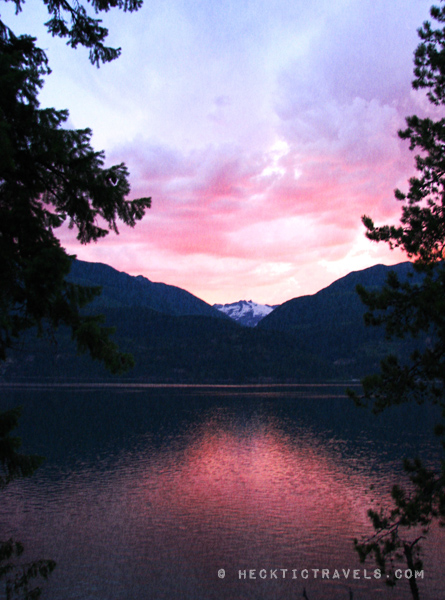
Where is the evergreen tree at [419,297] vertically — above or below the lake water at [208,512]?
above

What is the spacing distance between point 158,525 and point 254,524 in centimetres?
743

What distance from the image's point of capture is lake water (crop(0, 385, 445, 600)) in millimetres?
25250

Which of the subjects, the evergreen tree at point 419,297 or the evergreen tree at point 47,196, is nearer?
the evergreen tree at point 47,196

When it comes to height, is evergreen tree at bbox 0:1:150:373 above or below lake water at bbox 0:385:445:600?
above

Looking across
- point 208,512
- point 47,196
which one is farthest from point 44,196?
point 208,512

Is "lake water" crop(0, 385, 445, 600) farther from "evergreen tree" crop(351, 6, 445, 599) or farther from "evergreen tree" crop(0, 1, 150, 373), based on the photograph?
"evergreen tree" crop(0, 1, 150, 373)

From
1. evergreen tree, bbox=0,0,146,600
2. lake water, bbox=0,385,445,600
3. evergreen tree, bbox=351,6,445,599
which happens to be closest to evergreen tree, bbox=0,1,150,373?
evergreen tree, bbox=0,0,146,600

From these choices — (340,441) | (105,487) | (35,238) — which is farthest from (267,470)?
(35,238)

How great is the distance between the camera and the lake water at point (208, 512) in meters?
25.2

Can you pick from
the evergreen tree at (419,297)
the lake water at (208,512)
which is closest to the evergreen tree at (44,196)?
the evergreen tree at (419,297)

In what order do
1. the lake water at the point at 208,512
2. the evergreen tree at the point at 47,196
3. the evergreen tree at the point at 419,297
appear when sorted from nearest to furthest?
the evergreen tree at the point at 47,196 → the evergreen tree at the point at 419,297 → the lake water at the point at 208,512

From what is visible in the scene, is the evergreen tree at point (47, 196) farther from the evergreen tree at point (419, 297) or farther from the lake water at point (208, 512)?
the lake water at point (208, 512)

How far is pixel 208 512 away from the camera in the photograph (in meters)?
37.8

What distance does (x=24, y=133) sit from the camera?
12031 millimetres
